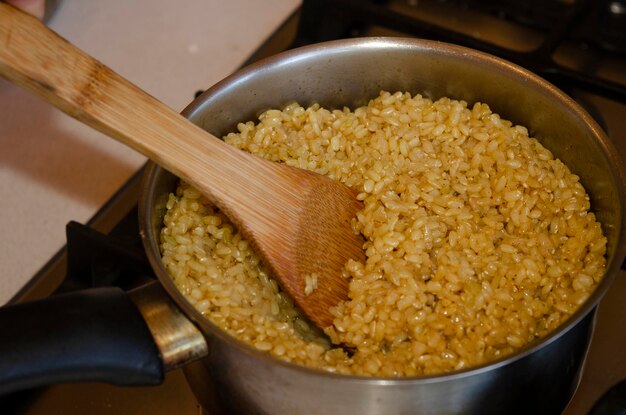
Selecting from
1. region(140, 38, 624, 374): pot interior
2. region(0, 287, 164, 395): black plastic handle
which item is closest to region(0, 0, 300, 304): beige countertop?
region(140, 38, 624, 374): pot interior

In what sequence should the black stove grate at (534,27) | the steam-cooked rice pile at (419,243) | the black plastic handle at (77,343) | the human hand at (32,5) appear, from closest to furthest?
the black plastic handle at (77,343) < the steam-cooked rice pile at (419,243) < the black stove grate at (534,27) < the human hand at (32,5)

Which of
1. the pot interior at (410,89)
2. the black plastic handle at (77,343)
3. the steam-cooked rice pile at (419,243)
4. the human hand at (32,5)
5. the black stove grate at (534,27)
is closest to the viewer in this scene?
the black plastic handle at (77,343)

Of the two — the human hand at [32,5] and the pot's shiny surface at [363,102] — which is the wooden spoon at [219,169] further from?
the human hand at [32,5]

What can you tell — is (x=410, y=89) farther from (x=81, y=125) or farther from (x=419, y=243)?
(x=81, y=125)

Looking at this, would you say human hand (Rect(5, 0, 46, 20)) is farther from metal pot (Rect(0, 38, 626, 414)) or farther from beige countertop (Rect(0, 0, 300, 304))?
metal pot (Rect(0, 38, 626, 414))

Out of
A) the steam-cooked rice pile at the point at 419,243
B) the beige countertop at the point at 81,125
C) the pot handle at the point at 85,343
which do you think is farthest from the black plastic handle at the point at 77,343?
the beige countertop at the point at 81,125

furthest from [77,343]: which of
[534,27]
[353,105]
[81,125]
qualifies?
[534,27]

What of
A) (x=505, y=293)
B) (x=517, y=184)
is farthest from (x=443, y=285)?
(x=517, y=184)
